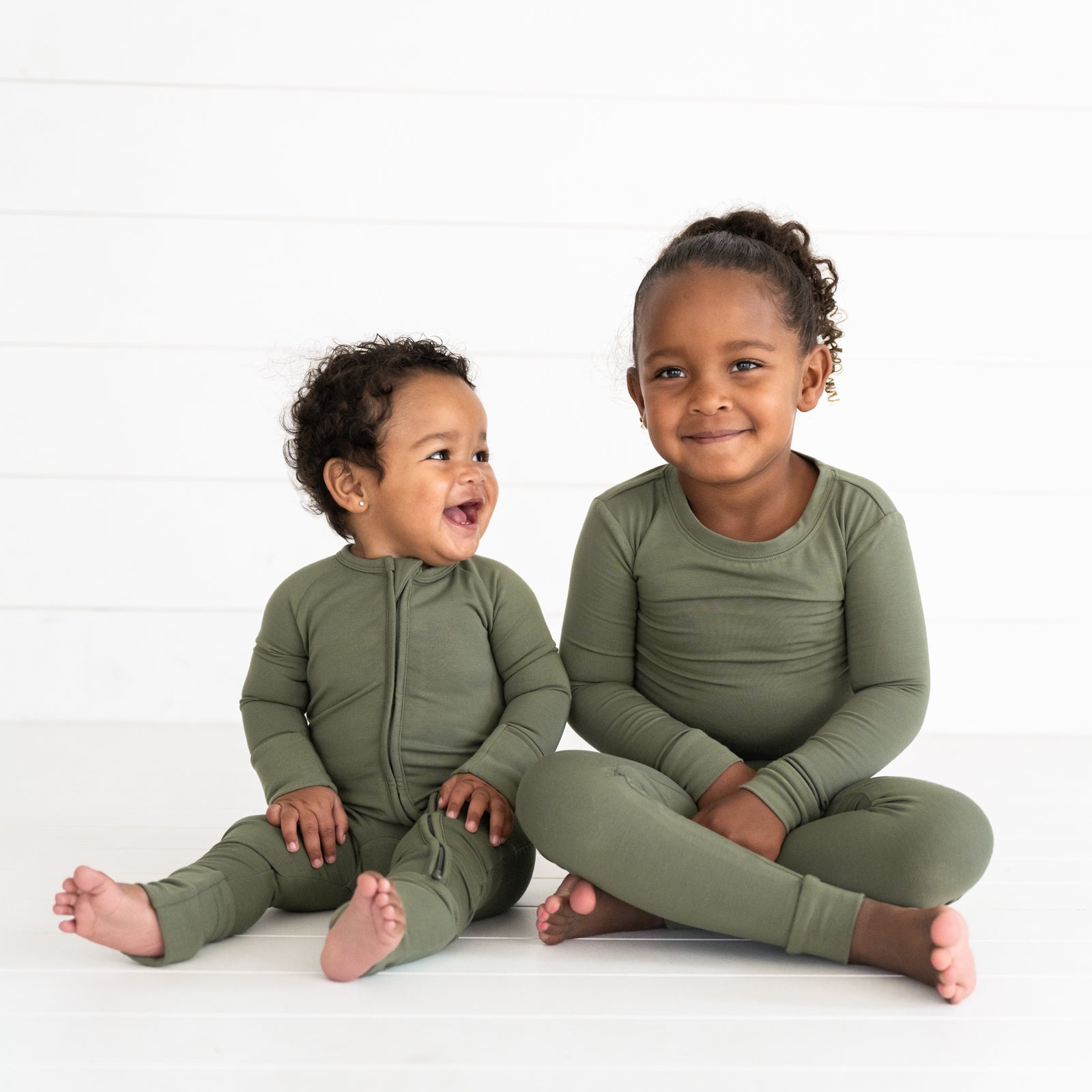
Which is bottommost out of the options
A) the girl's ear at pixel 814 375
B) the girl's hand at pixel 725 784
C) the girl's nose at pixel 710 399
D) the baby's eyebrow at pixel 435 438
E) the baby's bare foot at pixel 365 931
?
the baby's bare foot at pixel 365 931

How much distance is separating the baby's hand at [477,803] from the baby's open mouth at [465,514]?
286mm

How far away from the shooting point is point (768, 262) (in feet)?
4.41

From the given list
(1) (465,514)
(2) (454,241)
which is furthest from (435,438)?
(2) (454,241)

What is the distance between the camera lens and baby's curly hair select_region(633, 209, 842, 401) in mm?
1333

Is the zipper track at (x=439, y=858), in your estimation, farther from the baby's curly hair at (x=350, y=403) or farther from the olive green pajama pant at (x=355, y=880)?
the baby's curly hair at (x=350, y=403)

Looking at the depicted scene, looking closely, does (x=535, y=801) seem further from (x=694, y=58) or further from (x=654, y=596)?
(x=694, y=58)

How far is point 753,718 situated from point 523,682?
257 millimetres

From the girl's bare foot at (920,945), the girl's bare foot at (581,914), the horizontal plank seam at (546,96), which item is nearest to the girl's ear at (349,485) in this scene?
the girl's bare foot at (581,914)

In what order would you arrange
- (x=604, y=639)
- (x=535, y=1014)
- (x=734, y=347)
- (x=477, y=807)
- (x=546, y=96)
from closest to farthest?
(x=535, y=1014)
(x=477, y=807)
(x=734, y=347)
(x=604, y=639)
(x=546, y=96)

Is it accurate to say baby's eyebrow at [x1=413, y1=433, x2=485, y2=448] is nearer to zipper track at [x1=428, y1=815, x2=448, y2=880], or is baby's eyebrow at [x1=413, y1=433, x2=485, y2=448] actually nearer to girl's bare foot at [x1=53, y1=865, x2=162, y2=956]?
zipper track at [x1=428, y1=815, x2=448, y2=880]

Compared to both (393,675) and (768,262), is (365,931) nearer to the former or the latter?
(393,675)

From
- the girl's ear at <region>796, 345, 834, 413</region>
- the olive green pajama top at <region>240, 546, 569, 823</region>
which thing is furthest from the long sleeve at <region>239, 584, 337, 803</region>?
the girl's ear at <region>796, 345, 834, 413</region>

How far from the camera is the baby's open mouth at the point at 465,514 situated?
1.36m

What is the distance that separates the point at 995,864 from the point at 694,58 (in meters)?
1.71
